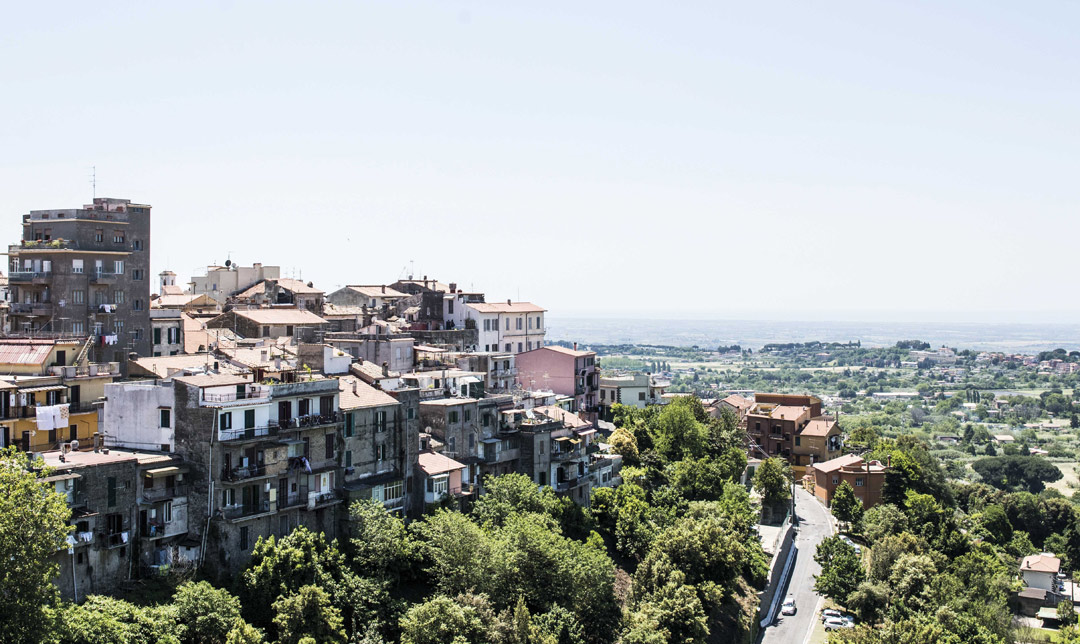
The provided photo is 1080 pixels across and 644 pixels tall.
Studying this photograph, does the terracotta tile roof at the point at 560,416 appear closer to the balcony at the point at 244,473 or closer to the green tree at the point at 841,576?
the green tree at the point at 841,576

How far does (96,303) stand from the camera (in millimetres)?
59625

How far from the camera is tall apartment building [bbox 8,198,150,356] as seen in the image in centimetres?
5822

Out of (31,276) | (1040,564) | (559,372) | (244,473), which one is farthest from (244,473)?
(1040,564)

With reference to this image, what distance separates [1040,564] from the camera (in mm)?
84938

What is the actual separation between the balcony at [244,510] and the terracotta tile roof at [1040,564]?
210ft

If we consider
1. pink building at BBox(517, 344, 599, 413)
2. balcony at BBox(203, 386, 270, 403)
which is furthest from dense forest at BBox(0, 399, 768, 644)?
pink building at BBox(517, 344, 599, 413)

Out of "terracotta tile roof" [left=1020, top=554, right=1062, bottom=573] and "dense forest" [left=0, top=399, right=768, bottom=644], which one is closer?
"dense forest" [left=0, top=399, right=768, bottom=644]

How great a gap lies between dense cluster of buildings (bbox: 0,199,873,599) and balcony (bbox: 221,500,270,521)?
0.22ft

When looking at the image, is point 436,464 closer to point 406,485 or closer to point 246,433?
point 406,485

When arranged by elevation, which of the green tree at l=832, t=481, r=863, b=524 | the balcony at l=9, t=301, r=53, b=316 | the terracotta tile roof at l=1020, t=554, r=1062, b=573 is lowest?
the terracotta tile roof at l=1020, t=554, r=1062, b=573

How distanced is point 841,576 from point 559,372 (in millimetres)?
26471

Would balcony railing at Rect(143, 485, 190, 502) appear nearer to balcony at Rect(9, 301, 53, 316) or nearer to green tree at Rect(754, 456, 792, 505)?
balcony at Rect(9, 301, 53, 316)

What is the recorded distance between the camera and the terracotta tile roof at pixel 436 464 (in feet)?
182

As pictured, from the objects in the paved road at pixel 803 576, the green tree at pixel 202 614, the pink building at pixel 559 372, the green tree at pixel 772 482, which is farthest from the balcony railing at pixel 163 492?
the green tree at pixel 772 482
